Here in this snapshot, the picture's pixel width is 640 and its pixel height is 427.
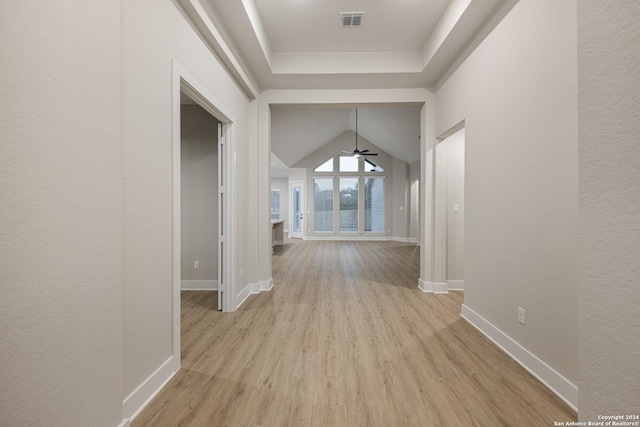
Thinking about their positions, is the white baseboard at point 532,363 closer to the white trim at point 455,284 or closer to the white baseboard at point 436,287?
the white baseboard at point 436,287

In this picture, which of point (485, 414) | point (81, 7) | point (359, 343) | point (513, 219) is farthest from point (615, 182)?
point (359, 343)

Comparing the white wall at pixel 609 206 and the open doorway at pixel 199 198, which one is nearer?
the white wall at pixel 609 206

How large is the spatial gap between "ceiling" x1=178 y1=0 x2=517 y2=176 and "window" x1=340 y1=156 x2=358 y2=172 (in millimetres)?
7063

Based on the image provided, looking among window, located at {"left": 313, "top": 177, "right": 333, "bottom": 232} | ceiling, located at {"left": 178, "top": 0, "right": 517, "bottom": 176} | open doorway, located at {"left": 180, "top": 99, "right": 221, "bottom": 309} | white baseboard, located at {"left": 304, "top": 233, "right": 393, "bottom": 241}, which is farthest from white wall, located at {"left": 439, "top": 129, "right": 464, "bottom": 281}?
window, located at {"left": 313, "top": 177, "right": 333, "bottom": 232}

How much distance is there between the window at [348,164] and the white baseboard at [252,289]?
7577 mm

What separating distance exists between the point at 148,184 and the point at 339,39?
2.85 meters

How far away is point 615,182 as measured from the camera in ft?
2.63

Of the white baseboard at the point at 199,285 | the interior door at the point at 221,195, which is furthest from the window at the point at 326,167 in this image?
the interior door at the point at 221,195

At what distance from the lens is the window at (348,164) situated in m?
11.1

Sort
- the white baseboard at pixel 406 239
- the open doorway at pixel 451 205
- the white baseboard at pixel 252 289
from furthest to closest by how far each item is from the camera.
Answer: the white baseboard at pixel 406 239
the open doorway at pixel 451 205
the white baseboard at pixel 252 289

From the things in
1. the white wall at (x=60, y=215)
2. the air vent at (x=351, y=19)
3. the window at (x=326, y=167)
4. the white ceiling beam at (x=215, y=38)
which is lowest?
the white wall at (x=60, y=215)

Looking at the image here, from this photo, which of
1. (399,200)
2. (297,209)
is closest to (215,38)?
(399,200)

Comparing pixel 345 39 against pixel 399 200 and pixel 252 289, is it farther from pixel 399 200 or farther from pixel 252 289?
pixel 399 200

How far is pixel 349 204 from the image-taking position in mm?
11117
